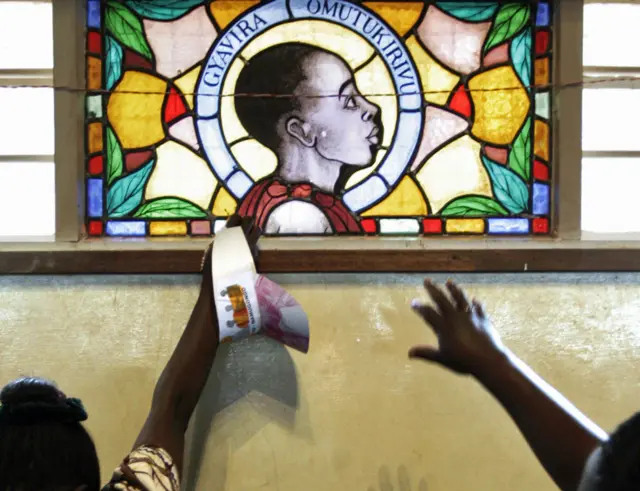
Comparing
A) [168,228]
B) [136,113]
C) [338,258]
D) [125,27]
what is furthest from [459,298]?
[125,27]

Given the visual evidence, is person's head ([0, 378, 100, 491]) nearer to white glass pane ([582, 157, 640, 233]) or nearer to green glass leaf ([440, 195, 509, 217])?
green glass leaf ([440, 195, 509, 217])

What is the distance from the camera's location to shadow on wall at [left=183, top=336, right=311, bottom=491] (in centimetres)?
140

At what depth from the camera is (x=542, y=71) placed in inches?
60.5

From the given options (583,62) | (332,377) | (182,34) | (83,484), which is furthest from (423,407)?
(182,34)

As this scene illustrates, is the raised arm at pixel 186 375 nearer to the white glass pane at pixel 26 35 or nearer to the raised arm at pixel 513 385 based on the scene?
the raised arm at pixel 513 385

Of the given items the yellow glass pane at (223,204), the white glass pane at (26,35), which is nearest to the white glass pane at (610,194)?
the yellow glass pane at (223,204)

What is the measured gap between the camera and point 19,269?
1408 millimetres

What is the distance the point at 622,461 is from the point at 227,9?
1233 mm

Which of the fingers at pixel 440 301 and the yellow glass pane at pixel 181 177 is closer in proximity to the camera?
the fingers at pixel 440 301

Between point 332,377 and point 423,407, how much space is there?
0.20 m

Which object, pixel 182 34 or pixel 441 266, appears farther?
pixel 182 34

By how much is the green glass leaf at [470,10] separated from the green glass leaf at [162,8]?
1.81 ft

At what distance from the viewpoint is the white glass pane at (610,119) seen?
1553 mm

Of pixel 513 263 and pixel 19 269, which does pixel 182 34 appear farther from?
pixel 513 263
